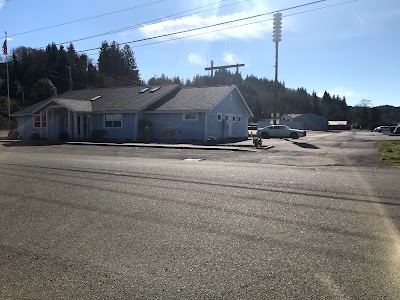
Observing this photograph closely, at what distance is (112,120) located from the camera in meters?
34.0

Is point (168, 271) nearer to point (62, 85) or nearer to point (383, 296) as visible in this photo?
point (383, 296)

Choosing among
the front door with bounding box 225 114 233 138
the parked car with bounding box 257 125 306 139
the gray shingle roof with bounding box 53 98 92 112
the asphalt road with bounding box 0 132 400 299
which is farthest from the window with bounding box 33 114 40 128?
the asphalt road with bounding box 0 132 400 299

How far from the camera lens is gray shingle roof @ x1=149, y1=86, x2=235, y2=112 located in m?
31.5

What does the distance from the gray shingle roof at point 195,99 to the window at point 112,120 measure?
2.96 metres

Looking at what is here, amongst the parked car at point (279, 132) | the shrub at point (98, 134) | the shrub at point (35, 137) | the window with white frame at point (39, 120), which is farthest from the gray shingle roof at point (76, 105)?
the parked car at point (279, 132)

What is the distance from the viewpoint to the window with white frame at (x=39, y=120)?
1452 inches

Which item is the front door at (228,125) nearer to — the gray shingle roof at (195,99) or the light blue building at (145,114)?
the light blue building at (145,114)

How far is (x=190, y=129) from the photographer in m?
31.6

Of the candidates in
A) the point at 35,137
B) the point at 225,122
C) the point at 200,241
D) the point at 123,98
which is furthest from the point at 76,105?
the point at 200,241

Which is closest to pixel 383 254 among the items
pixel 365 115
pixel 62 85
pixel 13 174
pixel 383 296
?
pixel 383 296

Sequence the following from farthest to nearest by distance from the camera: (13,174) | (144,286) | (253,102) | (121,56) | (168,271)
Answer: (253,102) → (121,56) → (13,174) → (168,271) → (144,286)

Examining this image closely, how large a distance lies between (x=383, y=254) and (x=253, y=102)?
430 ft

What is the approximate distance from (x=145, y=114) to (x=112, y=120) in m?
3.01

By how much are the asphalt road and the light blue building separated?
21903mm
